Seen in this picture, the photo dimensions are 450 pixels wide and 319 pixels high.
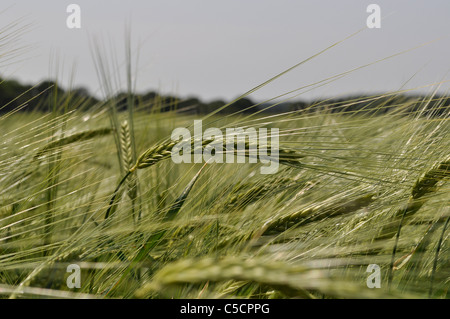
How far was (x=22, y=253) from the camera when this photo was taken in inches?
35.7

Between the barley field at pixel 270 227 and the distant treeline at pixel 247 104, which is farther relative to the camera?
the distant treeline at pixel 247 104

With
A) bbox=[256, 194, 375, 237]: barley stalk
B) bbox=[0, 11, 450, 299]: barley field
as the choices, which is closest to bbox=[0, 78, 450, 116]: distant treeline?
bbox=[0, 11, 450, 299]: barley field

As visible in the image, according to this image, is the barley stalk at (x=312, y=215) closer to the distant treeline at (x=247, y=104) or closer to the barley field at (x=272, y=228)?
the barley field at (x=272, y=228)

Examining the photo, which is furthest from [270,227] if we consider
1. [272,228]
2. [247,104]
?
[247,104]

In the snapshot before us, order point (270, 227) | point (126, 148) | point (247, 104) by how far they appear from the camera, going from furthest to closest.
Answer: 1. point (247, 104)
2. point (126, 148)
3. point (270, 227)

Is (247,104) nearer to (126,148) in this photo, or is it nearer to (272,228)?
(126,148)

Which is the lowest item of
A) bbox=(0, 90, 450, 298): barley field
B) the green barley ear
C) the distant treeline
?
bbox=(0, 90, 450, 298): barley field

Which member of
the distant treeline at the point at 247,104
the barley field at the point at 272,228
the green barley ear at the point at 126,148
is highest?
the distant treeline at the point at 247,104

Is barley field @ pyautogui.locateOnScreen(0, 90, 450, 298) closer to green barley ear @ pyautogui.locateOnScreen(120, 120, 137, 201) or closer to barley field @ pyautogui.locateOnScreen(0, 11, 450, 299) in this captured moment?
barley field @ pyautogui.locateOnScreen(0, 11, 450, 299)

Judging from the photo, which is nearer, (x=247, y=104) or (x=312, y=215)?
(x=312, y=215)

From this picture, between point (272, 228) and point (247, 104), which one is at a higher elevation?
point (247, 104)

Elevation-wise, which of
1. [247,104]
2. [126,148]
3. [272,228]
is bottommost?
[272,228]

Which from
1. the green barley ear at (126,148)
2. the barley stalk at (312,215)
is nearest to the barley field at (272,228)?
the barley stalk at (312,215)
